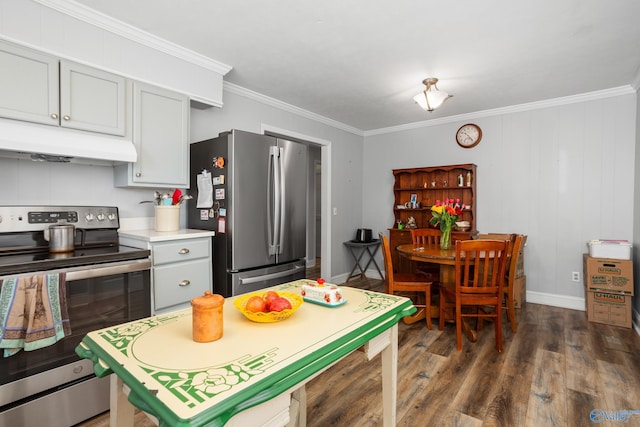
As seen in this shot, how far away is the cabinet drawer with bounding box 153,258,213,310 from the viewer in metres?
A: 2.24

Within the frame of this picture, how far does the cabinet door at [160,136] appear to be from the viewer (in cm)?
242

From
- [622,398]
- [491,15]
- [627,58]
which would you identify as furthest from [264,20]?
[622,398]

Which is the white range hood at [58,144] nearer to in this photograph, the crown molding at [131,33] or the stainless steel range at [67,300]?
the stainless steel range at [67,300]

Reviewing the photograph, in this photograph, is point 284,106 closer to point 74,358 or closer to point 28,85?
point 28,85

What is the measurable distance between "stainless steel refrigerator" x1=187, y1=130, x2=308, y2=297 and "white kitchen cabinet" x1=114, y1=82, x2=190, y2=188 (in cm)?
26

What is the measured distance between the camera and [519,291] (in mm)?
3904

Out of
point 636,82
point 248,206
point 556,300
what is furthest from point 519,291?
point 248,206

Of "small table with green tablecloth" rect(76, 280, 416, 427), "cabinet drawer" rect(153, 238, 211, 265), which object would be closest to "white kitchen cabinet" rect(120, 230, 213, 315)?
"cabinet drawer" rect(153, 238, 211, 265)

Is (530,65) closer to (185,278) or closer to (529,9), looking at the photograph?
(529,9)

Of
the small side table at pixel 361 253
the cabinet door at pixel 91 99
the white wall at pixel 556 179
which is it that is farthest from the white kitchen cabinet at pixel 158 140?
the white wall at pixel 556 179

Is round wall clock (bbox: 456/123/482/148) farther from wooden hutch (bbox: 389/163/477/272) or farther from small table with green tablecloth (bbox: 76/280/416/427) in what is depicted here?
small table with green tablecloth (bbox: 76/280/416/427)

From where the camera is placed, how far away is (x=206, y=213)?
2871mm

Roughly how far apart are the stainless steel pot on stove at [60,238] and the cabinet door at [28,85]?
636 mm

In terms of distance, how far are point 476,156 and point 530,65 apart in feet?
5.40
